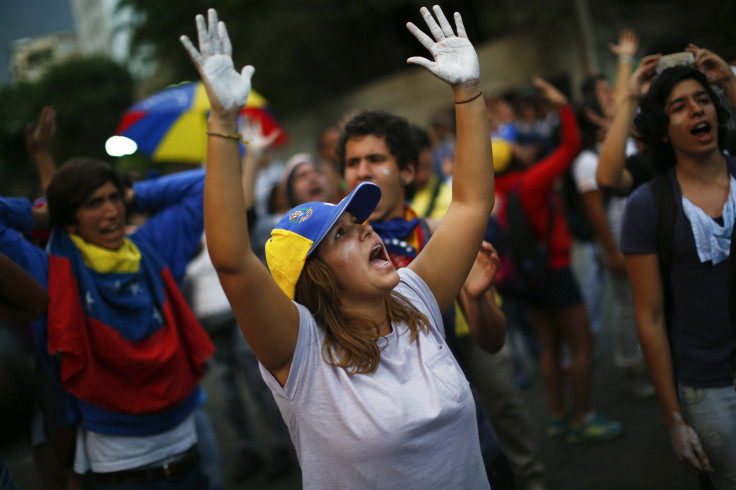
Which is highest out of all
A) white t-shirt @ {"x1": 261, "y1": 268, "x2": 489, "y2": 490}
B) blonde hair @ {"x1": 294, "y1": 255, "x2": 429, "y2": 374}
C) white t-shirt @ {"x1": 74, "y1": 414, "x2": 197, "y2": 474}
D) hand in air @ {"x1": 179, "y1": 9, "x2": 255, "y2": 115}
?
hand in air @ {"x1": 179, "y1": 9, "x2": 255, "y2": 115}

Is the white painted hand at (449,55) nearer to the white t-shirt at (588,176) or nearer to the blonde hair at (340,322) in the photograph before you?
the blonde hair at (340,322)

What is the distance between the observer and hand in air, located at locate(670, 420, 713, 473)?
8.64ft

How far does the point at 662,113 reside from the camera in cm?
284

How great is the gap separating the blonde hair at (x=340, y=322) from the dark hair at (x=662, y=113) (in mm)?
1429

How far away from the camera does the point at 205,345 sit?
320cm

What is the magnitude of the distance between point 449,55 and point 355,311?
86 cm

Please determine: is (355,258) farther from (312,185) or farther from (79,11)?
(79,11)

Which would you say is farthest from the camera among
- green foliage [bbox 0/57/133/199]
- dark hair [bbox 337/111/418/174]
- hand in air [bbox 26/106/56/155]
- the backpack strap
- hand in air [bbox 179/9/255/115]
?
green foliage [bbox 0/57/133/199]

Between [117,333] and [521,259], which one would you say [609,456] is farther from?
[117,333]

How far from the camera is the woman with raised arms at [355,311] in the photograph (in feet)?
5.69

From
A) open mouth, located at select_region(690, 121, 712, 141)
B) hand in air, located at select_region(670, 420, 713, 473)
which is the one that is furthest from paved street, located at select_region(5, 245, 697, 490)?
open mouth, located at select_region(690, 121, 712, 141)

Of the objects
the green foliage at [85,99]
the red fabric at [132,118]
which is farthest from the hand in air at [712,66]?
the green foliage at [85,99]

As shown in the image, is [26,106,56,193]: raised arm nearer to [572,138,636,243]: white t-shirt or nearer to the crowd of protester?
the crowd of protester

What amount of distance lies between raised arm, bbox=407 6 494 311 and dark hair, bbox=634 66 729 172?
102 centimetres
